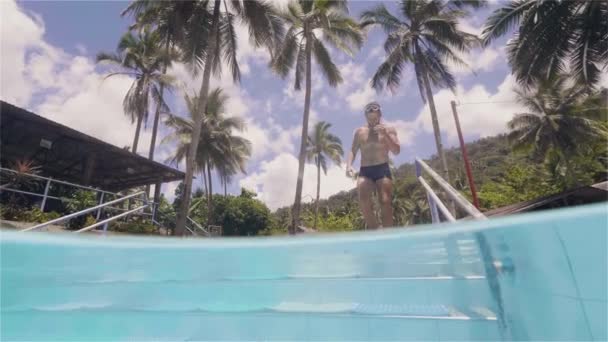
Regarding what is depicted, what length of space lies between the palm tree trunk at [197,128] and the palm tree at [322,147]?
2094 centimetres

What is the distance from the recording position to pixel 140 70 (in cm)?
2092

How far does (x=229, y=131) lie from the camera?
85.1 feet

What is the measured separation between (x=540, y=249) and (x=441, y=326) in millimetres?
1099

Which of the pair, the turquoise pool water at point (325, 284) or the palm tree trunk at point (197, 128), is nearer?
the turquoise pool water at point (325, 284)

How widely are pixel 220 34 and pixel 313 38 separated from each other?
496 centimetres

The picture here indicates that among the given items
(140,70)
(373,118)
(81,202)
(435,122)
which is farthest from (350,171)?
(140,70)

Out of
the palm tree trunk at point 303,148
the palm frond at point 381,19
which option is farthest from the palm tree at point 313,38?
the palm frond at point 381,19

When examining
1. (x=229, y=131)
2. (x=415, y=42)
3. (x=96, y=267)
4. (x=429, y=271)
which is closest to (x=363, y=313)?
(x=429, y=271)

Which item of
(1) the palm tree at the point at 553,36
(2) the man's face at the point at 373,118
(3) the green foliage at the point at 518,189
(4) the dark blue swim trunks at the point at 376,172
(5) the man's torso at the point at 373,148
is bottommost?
(4) the dark blue swim trunks at the point at 376,172

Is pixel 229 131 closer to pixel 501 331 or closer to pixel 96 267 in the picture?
pixel 96 267

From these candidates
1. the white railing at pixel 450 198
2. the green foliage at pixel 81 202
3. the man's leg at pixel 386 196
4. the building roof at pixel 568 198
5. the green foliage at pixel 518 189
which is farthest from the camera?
the green foliage at pixel 518 189

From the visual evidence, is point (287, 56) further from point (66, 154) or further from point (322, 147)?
point (322, 147)

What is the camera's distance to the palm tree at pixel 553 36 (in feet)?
41.1

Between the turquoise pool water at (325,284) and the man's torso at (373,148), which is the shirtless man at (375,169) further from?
the turquoise pool water at (325,284)
